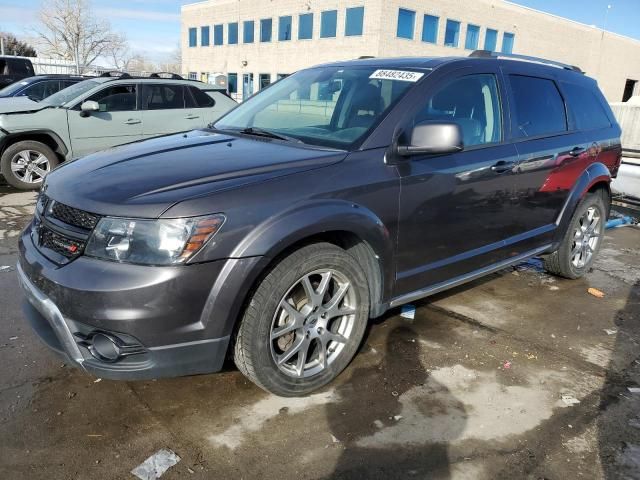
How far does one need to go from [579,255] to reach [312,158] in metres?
3.45

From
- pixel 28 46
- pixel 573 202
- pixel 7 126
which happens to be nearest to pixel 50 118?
pixel 7 126

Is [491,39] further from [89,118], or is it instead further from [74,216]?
[74,216]

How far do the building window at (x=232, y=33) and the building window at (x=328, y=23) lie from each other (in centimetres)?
1048

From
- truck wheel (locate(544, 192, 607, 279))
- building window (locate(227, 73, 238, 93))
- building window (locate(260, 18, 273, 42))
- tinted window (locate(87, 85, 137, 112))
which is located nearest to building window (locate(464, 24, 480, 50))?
building window (locate(260, 18, 273, 42))

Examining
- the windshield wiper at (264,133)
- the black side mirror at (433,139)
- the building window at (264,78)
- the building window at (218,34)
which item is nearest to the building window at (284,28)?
the building window at (264,78)

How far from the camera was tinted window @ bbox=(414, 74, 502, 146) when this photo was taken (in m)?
3.42

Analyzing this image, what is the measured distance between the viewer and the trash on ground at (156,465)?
7.73ft

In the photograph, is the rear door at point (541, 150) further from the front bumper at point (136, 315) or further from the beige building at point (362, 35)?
the beige building at point (362, 35)

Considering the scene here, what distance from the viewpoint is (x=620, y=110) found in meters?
17.1

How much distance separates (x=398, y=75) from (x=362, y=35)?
34.4 metres

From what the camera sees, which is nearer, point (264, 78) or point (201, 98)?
point (201, 98)

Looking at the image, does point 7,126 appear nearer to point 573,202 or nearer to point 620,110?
point 573,202

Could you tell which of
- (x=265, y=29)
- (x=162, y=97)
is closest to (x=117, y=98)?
(x=162, y=97)

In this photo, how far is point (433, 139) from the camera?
301 centimetres
